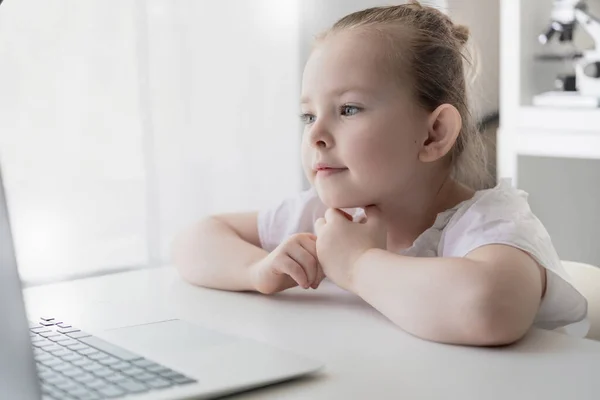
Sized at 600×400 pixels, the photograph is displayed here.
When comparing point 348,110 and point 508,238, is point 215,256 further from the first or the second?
point 508,238

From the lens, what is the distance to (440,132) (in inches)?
44.8

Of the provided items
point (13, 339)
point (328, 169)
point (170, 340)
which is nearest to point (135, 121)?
point (328, 169)

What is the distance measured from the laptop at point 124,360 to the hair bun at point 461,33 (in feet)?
1.78

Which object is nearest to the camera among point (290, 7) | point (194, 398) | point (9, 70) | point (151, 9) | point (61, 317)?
point (194, 398)

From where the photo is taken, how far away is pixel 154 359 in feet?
2.63

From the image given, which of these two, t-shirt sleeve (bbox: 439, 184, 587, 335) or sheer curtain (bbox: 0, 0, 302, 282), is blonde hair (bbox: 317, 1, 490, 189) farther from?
sheer curtain (bbox: 0, 0, 302, 282)

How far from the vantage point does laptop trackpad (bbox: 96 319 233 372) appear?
0.82 meters

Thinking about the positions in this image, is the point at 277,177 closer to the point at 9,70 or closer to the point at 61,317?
the point at 9,70

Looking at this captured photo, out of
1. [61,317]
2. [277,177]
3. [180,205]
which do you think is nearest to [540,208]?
[277,177]

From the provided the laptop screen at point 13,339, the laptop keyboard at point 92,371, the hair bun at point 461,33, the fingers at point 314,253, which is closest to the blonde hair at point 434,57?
the hair bun at point 461,33

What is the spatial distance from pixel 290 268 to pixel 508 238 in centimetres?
27

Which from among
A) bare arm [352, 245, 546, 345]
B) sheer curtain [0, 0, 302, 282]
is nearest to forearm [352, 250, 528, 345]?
bare arm [352, 245, 546, 345]

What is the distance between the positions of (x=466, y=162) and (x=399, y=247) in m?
0.15

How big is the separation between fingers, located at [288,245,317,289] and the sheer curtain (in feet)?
2.67
